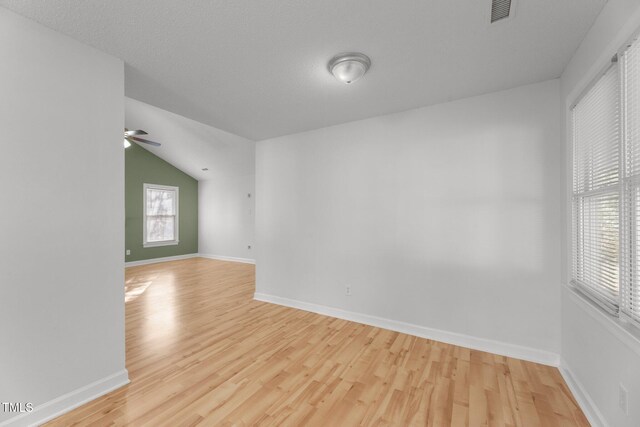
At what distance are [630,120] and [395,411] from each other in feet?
7.15

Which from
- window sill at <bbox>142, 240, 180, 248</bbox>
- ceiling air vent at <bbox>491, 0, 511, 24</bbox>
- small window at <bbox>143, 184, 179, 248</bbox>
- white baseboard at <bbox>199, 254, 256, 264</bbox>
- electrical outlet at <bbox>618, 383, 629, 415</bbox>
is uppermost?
ceiling air vent at <bbox>491, 0, 511, 24</bbox>

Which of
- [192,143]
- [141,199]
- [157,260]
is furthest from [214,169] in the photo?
[157,260]

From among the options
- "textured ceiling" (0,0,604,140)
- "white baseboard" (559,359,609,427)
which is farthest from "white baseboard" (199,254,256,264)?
"white baseboard" (559,359,609,427)

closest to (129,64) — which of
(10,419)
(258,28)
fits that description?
(258,28)

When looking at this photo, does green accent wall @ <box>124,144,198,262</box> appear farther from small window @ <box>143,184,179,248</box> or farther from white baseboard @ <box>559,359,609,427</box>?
white baseboard @ <box>559,359,609,427</box>

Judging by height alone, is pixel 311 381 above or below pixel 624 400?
below

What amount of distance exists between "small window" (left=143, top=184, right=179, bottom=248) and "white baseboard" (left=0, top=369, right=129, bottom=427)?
6221mm

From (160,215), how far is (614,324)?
29.5ft

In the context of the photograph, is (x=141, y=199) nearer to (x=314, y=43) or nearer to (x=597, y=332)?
(x=314, y=43)

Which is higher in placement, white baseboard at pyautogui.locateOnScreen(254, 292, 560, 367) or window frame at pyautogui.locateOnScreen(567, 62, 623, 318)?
window frame at pyautogui.locateOnScreen(567, 62, 623, 318)

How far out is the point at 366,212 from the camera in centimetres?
327

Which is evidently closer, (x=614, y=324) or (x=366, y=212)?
(x=614, y=324)

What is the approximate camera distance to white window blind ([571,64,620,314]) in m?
1.53

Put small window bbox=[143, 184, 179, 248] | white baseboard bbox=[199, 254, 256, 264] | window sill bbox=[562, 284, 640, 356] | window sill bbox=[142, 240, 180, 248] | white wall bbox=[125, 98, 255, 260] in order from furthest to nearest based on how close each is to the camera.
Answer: white baseboard bbox=[199, 254, 256, 264] < small window bbox=[143, 184, 179, 248] < window sill bbox=[142, 240, 180, 248] < white wall bbox=[125, 98, 255, 260] < window sill bbox=[562, 284, 640, 356]
